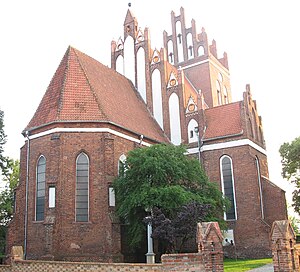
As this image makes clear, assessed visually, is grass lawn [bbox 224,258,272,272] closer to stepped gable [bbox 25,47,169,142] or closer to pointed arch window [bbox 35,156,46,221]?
stepped gable [bbox 25,47,169,142]

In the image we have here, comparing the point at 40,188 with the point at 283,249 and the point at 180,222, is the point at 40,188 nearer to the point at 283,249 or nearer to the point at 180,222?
the point at 180,222

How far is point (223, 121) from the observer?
25703 mm

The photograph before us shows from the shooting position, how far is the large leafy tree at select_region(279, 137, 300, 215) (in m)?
28.0

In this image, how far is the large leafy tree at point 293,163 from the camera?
92.0ft

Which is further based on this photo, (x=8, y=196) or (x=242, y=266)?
(x=8, y=196)

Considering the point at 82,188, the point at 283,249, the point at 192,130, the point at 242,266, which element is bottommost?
the point at 242,266

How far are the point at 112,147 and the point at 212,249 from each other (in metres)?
11.4

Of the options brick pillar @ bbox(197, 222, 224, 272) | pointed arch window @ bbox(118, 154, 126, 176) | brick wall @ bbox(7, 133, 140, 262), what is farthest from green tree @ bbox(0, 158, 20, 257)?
brick pillar @ bbox(197, 222, 224, 272)

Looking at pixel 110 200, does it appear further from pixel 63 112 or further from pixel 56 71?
pixel 56 71

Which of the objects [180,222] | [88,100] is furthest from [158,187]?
[88,100]

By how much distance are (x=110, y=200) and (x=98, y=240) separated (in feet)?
6.36

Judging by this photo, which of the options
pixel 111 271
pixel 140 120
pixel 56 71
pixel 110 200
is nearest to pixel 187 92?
pixel 140 120

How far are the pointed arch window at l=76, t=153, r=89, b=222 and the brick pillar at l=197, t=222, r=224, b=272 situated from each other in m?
10.6

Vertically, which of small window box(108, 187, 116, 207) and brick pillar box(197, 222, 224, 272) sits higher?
small window box(108, 187, 116, 207)
